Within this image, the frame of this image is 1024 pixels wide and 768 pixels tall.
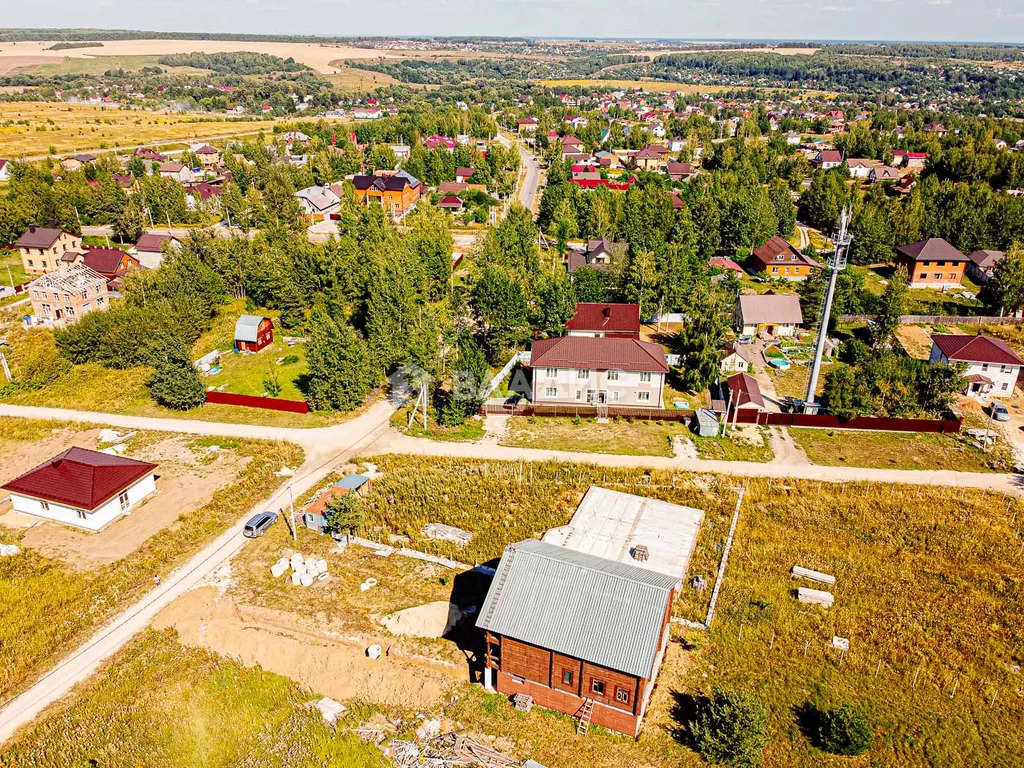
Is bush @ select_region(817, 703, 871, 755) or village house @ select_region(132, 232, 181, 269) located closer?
bush @ select_region(817, 703, 871, 755)

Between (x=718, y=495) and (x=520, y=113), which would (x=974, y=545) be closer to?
(x=718, y=495)

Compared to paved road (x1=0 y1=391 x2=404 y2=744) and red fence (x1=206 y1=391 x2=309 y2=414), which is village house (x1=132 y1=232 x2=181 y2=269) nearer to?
paved road (x1=0 y1=391 x2=404 y2=744)

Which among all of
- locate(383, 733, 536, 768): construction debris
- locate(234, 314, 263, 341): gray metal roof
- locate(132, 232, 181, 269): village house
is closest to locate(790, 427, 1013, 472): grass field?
locate(383, 733, 536, 768): construction debris

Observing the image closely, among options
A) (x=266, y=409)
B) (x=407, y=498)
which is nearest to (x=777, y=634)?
(x=407, y=498)

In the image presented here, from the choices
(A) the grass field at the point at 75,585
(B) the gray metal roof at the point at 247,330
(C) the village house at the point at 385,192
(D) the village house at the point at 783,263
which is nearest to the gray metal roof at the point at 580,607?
(A) the grass field at the point at 75,585

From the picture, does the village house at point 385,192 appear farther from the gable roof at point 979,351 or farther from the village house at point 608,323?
the gable roof at point 979,351

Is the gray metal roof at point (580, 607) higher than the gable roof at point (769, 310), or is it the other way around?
the gray metal roof at point (580, 607)
